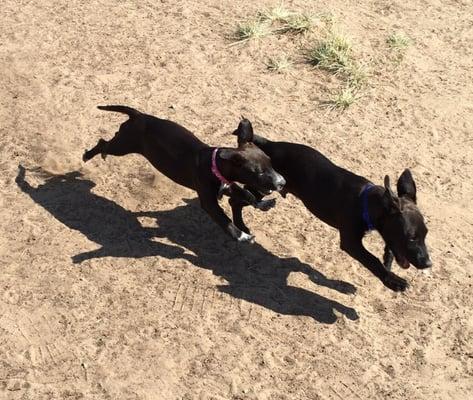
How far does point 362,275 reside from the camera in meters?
6.68

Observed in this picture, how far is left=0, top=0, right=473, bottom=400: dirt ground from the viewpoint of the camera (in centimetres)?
588

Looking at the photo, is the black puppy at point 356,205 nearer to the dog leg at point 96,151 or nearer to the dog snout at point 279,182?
the dog snout at point 279,182

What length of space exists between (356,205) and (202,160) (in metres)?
1.42

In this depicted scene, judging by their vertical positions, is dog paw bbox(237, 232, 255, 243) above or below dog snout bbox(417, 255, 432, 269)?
below

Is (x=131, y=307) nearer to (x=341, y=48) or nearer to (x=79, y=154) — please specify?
(x=79, y=154)

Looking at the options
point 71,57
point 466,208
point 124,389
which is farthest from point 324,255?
point 71,57

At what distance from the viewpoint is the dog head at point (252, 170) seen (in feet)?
20.3

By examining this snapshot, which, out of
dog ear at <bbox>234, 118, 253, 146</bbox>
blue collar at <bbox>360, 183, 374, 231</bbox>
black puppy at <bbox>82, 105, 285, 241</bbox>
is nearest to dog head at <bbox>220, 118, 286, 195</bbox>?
black puppy at <bbox>82, 105, 285, 241</bbox>

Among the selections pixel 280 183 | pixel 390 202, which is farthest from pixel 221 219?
pixel 390 202

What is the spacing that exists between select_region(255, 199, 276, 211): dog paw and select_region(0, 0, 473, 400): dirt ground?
34 centimetres

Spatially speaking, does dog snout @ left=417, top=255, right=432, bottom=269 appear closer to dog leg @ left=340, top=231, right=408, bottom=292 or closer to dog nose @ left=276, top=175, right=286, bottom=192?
dog leg @ left=340, top=231, right=408, bottom=292

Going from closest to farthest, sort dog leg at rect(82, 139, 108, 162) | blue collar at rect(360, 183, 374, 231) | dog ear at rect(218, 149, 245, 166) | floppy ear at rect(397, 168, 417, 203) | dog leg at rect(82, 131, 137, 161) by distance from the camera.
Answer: floppy ear at rect(397, 168, 417, 203) < blue collar at rect(360, 183, 374, 231) < dog ear at rect(218, 149, 245, 166) < dog leg at rect(82, 131, 137, 161) < dog leg at rect(82, 139, 108, 162)

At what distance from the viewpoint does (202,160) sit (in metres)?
6.48

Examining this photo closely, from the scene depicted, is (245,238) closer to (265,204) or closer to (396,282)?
(265,204)
